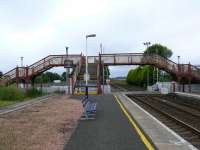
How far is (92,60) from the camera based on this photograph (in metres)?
61.4

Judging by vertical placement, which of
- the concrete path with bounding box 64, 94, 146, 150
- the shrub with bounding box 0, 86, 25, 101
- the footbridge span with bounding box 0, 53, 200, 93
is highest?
the footbridge span with bounding box 0, 53, 200, 93

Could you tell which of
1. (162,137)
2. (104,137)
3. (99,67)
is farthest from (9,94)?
(162,137)

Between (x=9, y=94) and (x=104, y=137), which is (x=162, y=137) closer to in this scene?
(x=104, y=137)

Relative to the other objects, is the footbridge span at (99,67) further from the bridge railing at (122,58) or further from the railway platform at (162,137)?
the railway platform at (162,137)

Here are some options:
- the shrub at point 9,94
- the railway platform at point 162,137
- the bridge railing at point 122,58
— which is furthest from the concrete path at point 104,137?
the bridge railing at point 122,58

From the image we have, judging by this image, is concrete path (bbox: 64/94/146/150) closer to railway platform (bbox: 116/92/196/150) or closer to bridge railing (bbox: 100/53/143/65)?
railway platform (bbox: 116/92/196/150)

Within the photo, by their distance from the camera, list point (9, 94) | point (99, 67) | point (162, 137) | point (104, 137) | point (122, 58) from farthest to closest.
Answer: point (122, 58) < point (99, 67) < point (9, 94) < point (104, 137) < point (162, 137)

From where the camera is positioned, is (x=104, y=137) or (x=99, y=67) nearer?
(x=104, y=137)

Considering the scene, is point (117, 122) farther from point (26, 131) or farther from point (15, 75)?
point (15, 75)

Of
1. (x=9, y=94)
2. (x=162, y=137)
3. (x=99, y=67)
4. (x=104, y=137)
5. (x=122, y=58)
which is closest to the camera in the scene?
(x=162, y=137)

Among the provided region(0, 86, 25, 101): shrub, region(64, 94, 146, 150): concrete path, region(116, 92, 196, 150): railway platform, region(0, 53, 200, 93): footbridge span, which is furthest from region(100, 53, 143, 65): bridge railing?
region(116, 92, 196, 150): railway platform

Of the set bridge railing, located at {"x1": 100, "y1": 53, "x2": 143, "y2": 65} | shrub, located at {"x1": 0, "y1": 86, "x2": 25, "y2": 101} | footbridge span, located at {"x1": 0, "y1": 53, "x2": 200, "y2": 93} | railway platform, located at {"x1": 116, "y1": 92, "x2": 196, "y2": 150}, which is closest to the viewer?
railway platform, located at {"x1": 116, "y1": 92, "x2": 196, "y2": 150}

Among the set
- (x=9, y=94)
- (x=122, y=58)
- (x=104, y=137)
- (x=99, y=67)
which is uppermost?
(x=122, y=58)

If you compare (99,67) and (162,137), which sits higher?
(99,67)
